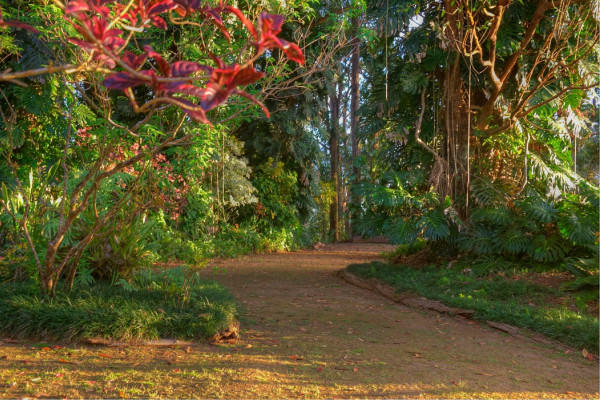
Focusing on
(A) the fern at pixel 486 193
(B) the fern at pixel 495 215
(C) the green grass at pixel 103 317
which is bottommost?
(C) the green grass at pixel 103 317

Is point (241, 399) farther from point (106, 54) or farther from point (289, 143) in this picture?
point (289, 143)

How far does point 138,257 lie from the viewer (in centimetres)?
554

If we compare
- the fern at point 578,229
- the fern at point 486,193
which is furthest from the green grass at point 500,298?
the fern at point 486,193

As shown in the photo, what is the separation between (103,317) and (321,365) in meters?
1.79

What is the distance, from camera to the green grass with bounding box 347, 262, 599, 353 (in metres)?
4.63

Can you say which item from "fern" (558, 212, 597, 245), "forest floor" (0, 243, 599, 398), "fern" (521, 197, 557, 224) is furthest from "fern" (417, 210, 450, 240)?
"forest floor" (0, 243, 599, 398)

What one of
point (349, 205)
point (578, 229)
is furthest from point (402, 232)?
point (578, 229)

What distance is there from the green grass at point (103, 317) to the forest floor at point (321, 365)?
0.15 meters

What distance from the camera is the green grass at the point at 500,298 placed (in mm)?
4629

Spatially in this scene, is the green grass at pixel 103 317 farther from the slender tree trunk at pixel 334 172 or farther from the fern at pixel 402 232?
the slender tree trunk at pixel 334 172

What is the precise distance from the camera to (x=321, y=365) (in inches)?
143

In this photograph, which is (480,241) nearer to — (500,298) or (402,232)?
(402,232)

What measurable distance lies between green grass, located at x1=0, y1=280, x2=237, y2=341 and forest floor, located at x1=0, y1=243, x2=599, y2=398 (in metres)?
0.15

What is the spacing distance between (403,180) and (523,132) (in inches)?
78.5
